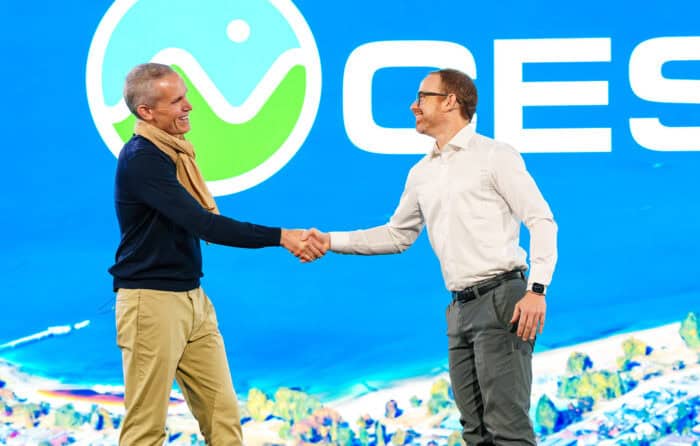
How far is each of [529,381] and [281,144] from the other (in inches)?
62.8

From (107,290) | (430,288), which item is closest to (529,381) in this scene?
(430,288)

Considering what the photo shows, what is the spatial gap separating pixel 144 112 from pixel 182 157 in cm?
18

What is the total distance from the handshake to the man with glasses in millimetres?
482

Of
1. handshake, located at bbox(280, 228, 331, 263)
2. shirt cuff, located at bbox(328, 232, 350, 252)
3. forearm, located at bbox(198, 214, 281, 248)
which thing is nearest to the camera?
forearm, located at bbox(198, 214, 281, 248)

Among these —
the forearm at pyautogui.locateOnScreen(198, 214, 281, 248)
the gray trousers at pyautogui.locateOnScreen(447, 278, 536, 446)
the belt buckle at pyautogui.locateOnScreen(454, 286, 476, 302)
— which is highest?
the forearm at pyautogui.locateOnScreen(198, 214, 281, 248)

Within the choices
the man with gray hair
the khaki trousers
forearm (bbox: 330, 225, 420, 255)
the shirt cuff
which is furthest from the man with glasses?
the khaki trousers

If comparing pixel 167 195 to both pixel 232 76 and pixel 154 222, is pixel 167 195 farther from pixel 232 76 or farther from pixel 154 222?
pixel 232 76

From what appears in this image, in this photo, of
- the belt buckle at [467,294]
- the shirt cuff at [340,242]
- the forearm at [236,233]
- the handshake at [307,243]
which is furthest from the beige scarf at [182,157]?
the belt buckle at [467,294]

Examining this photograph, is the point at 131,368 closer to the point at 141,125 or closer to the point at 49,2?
the point at 141,125

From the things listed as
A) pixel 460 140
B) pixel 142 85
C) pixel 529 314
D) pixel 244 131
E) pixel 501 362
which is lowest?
pixel 501 362

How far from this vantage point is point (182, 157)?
9.70 feet

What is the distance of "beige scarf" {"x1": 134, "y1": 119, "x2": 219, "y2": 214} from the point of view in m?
2.90

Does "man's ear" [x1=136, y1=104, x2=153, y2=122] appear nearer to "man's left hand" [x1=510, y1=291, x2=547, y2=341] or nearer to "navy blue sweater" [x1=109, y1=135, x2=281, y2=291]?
"navy blue sweater" [x1=109, y1=135, x2=281, y2=291]

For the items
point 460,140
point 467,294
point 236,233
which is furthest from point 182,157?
point 467,294
